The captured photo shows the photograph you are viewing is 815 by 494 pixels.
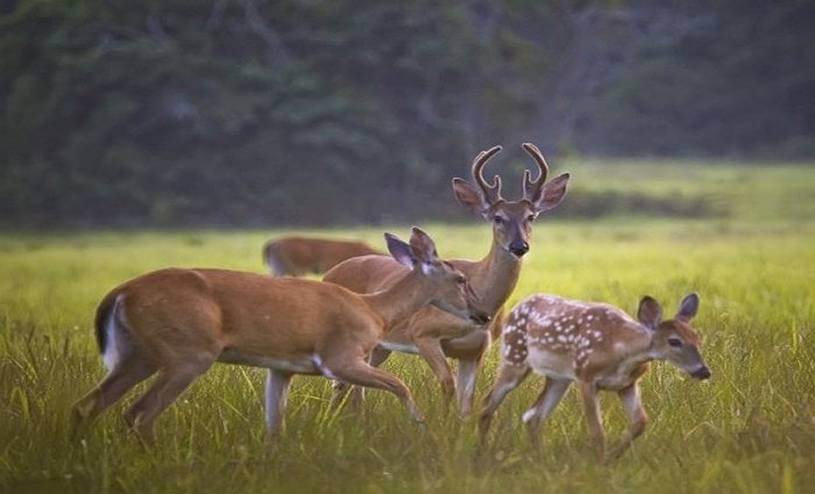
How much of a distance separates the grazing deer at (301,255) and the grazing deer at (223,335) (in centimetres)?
985

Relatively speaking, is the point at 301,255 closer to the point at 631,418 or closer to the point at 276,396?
the point at 276,396

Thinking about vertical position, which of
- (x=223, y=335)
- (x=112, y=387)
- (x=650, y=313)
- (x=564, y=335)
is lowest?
(x=112, y=387)

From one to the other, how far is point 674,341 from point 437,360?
1.58 m

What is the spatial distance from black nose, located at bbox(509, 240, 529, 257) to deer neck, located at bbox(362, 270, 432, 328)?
0.54 m

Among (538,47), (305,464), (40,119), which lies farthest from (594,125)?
(305,464)

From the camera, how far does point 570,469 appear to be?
20.0ft

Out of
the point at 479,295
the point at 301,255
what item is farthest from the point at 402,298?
the point at 301,255

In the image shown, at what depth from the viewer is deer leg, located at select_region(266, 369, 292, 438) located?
676 cm

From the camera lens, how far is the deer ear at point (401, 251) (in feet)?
23.6

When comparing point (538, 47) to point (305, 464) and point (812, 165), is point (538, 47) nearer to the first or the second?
point (812, 165)

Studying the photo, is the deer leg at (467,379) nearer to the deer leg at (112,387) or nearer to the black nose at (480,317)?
the black nose at (480,317)

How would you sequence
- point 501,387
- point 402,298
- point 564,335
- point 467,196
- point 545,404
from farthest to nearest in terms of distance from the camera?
point 467,196
point 402,298
point 501,387
point 545,404
point 564,335

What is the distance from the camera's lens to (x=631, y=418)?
21.0 feet

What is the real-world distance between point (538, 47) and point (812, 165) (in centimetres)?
1020
